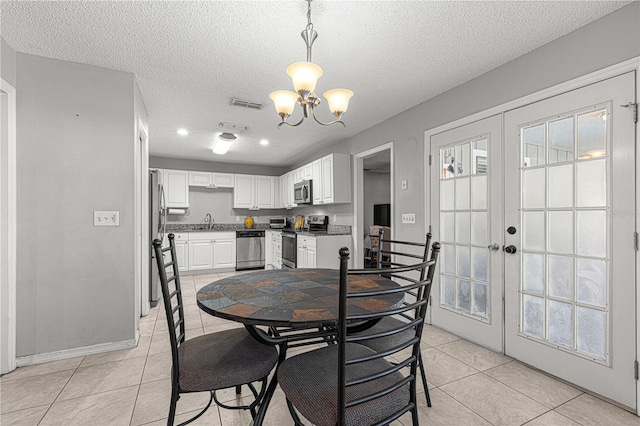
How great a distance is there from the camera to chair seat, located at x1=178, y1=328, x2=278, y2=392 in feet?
4.04

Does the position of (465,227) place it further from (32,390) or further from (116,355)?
(32,390)

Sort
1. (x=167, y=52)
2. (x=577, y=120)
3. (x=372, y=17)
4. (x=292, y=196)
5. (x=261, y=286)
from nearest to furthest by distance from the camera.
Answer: (x=261, y=286) < (x=372, y=17) < (x=577, y=120) < (x=167, y=52) < (x=292, y=196)

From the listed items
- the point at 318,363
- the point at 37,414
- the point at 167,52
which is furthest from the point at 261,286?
the point at 167,52

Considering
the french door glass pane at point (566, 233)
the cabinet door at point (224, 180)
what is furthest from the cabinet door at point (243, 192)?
the french door glass pane at point (566, 233)

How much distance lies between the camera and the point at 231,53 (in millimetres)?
2291

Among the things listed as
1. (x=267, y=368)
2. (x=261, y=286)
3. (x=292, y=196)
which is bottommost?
(x=267, y=368)

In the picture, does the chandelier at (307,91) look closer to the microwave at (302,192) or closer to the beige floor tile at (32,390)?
the beige floor tile at (32,390)

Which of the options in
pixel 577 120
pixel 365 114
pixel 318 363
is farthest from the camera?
pixel 365 114

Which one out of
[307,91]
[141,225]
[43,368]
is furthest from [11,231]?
[307,91]

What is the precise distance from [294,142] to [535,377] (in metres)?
4.22

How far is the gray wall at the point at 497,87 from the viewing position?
1836mm

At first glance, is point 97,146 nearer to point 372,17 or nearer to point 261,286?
point 261,286

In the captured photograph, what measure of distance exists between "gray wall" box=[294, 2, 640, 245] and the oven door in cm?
194

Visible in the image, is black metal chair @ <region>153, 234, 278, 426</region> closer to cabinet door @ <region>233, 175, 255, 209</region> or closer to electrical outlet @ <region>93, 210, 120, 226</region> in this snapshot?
electrical outlet @ <region>93, 210, 120, 226</region>
